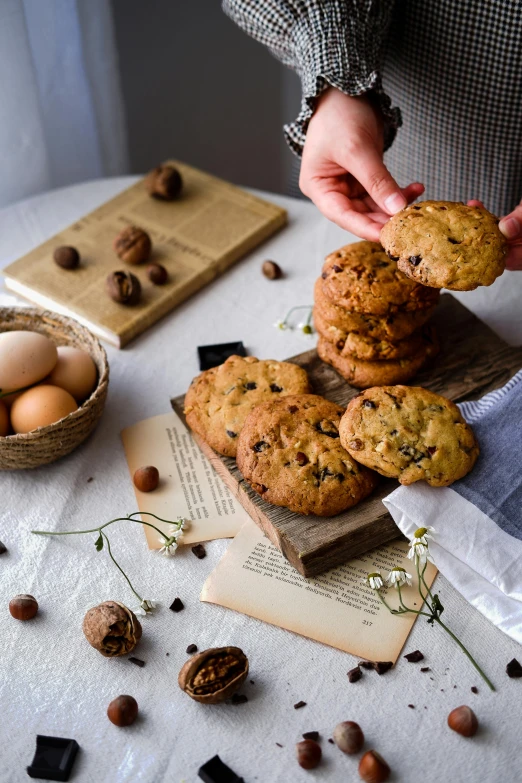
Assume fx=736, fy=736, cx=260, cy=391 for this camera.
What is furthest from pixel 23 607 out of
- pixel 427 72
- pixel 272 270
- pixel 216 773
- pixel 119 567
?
pixel 427 72

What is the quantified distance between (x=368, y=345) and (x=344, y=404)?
13 cm

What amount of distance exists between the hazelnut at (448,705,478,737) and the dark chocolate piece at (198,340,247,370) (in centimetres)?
92

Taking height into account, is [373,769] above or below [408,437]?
below

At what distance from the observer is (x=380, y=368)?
5.08ft

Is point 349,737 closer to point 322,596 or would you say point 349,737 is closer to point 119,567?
point 322,596

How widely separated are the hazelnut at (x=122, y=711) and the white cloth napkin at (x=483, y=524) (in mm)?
536

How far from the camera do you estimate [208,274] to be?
198cm

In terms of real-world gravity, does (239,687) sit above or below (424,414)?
below

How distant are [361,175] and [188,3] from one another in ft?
5.31

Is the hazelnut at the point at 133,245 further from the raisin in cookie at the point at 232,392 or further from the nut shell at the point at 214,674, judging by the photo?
the nut shell at the point at 214,674

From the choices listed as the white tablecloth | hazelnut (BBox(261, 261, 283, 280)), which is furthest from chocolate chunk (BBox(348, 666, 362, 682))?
hazelnut (BBox(261, 261, 283, 280))

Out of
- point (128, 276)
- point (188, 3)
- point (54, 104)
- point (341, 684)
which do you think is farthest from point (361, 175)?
point (188, 3)

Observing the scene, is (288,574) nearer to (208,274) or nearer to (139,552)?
(139,552)

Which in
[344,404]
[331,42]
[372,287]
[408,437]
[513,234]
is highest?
[331,42]
